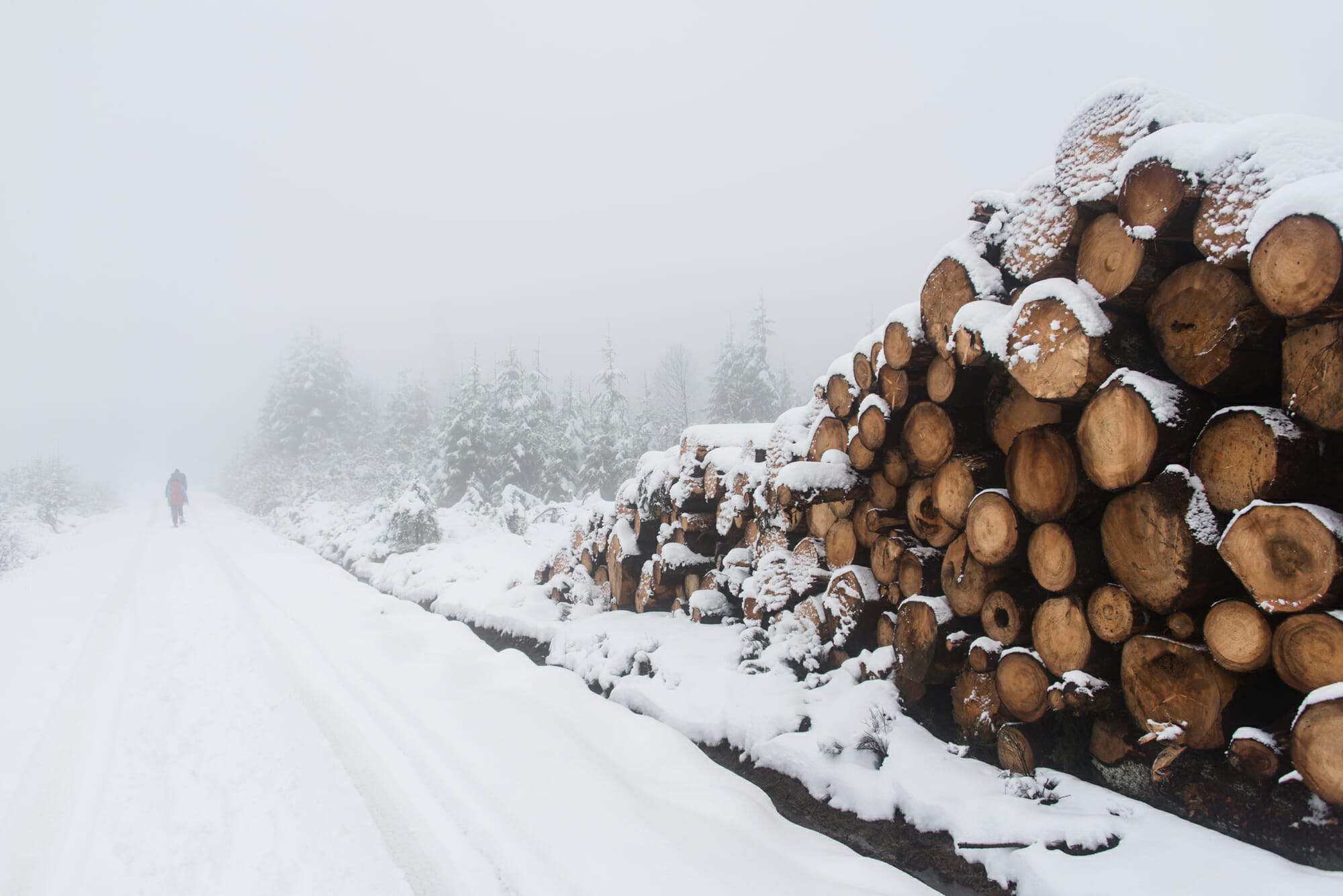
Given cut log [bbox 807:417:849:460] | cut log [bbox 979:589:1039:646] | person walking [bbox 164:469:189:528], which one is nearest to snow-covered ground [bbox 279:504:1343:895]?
cut log [bbox 979:589:1039:646]

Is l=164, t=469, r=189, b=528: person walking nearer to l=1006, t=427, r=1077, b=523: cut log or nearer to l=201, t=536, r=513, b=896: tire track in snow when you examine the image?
l=201, t=536, r=513, b=896: tire track in snow

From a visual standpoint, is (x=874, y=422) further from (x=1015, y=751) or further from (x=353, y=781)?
(x=353, y=781)

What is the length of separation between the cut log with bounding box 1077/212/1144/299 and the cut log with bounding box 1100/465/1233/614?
0.79 m

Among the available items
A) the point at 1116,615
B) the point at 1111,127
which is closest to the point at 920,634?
the point at 1116,615

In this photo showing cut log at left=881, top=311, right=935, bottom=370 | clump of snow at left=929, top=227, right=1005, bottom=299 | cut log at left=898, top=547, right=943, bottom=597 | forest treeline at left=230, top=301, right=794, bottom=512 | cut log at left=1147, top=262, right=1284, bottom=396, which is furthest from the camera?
forest treeline at left=230, top=301, right=794, bottom=512

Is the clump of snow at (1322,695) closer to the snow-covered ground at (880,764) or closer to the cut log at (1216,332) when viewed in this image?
the snow-covered ground at (880,764)

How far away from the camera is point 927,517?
3.69m

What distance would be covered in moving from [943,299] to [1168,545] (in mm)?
1697

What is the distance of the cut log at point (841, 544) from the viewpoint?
430 cm

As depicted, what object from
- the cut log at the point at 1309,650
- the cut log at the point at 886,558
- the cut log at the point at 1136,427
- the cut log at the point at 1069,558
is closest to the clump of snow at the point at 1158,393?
the cut log at the point at 1136,427

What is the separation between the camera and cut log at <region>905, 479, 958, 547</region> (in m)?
3.58

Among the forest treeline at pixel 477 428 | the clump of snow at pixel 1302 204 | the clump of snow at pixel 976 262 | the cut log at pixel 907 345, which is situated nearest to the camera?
the clump of snow at pixel 1302 204

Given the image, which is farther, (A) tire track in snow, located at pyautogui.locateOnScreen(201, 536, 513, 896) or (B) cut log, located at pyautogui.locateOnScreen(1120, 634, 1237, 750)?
(A) tire track in snow, located at pyautogui.locateOnScreen(201, 536, 513, 896)

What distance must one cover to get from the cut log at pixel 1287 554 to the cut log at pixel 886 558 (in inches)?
71.9
